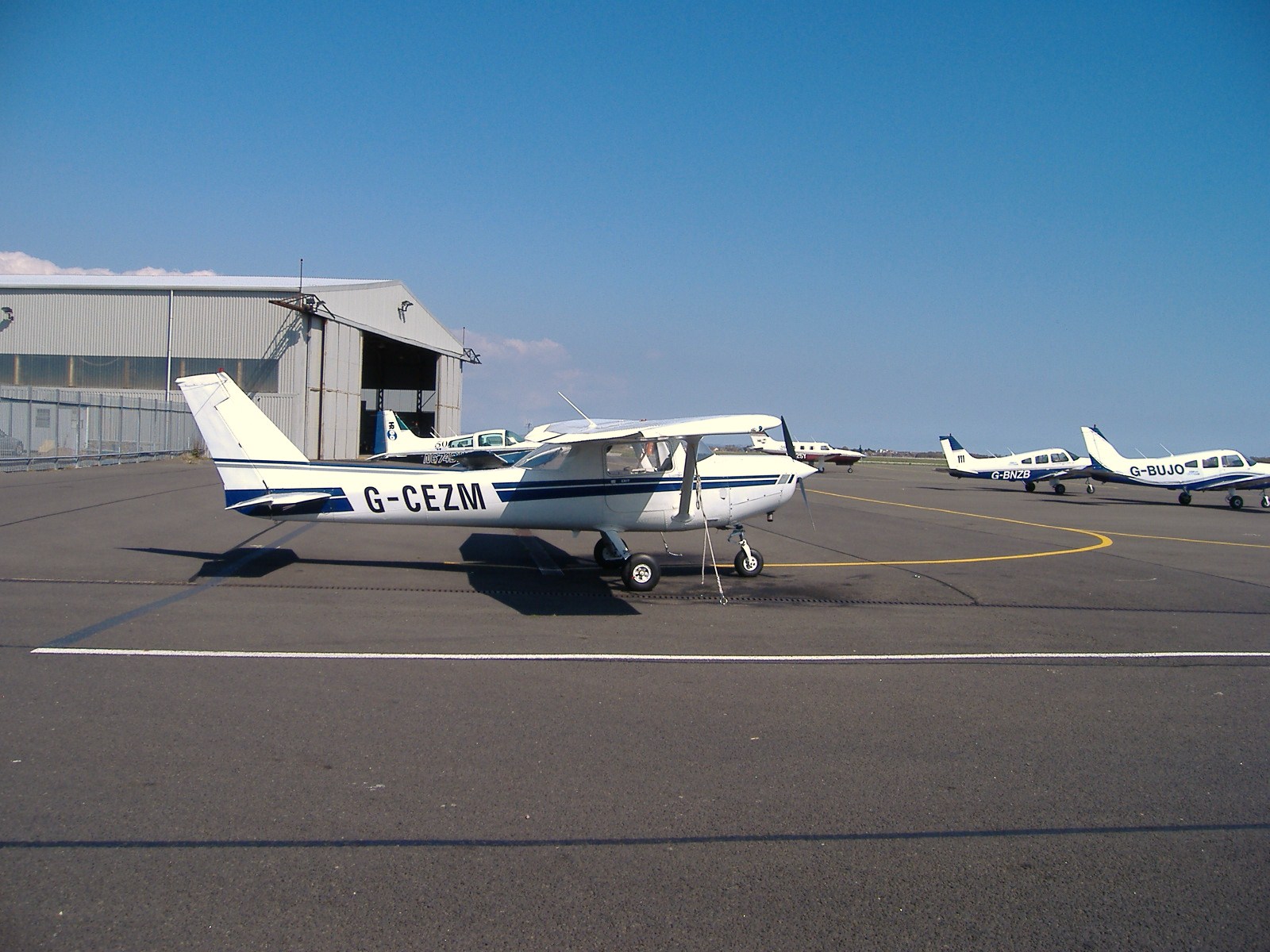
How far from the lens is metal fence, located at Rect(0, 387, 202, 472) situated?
90.0 feet

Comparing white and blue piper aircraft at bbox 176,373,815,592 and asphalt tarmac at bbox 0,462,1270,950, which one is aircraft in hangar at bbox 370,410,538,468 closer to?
white and blue piper aircraft at bbox 176,373,815,592

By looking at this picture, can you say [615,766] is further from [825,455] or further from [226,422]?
[825,455]

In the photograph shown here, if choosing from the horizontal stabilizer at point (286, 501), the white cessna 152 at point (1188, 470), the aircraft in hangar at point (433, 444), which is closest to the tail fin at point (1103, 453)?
the white cessna 152 at point (1188, 470)

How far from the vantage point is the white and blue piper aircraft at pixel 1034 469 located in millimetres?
35656

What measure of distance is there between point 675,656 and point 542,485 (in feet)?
14.8

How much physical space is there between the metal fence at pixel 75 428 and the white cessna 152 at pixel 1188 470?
3779cm

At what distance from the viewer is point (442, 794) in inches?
171

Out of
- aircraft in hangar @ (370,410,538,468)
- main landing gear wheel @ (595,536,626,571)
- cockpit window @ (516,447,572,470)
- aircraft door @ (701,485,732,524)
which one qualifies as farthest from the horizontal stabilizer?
aircraft in hangar @ (370,410,538,468)

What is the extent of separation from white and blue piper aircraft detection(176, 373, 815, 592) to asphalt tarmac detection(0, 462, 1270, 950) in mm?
948

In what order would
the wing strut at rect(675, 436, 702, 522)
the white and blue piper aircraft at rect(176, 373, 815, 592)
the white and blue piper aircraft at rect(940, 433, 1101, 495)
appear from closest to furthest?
the white and blue piper aircraft at rect(176, 373, 815, 592)
the wing strut at rect(675, 436, 702, 522)
the white and blue piper aircraft at rect(940, 433, 1101, 495)

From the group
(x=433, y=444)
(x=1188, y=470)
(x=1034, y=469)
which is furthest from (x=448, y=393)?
(x=1188, y=470)

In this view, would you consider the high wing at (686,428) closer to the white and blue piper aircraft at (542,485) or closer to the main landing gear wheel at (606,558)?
the white and blue piper aircraft at (542,485)

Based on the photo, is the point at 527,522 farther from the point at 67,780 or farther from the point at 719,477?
the point at 67,780

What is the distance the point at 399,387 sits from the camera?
66562 millimetres
